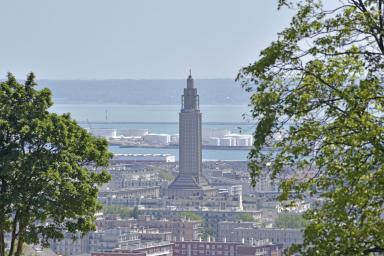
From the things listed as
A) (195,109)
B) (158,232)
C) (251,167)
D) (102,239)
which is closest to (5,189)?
(251,167)

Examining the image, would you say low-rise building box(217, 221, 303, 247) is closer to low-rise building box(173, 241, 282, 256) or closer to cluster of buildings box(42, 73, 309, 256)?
cluster of buildings box(42, 73, 309, 256)

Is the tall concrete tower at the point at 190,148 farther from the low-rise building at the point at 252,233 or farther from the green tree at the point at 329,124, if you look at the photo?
the green tree at the point at 329,124

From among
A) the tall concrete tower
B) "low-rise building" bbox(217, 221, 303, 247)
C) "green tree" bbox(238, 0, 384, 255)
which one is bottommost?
"green tree" bbox(238, 0, 384, 255)

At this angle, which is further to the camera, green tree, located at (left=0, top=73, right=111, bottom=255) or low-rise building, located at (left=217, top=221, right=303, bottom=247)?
low-rise building, located at (left=217, top=221, right=303, bottom=247)

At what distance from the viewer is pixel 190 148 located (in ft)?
457

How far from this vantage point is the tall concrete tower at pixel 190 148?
434 feet

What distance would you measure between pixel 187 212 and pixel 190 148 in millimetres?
32058

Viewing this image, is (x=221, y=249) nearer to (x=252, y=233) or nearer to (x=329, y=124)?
(x=252, y=233)

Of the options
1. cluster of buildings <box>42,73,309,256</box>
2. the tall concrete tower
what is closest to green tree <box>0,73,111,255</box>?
cluster of buildings <box>42,73,309,256</box>

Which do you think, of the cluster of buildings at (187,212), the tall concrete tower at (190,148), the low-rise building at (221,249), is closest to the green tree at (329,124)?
the cluster of buildings at (187,212)

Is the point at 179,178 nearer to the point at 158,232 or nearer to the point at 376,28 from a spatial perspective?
the point at 158,232

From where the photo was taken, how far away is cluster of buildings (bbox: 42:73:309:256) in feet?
269

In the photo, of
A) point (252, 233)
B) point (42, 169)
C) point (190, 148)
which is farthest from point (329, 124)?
point (190, 148)

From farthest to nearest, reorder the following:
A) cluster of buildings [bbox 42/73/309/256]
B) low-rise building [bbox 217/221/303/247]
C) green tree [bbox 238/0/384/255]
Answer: low-rise building [bbox 217/221/303/247]
cluster of buildings [bbox 42/73/309/256]
green tree [bbox 238/0/384/255]
